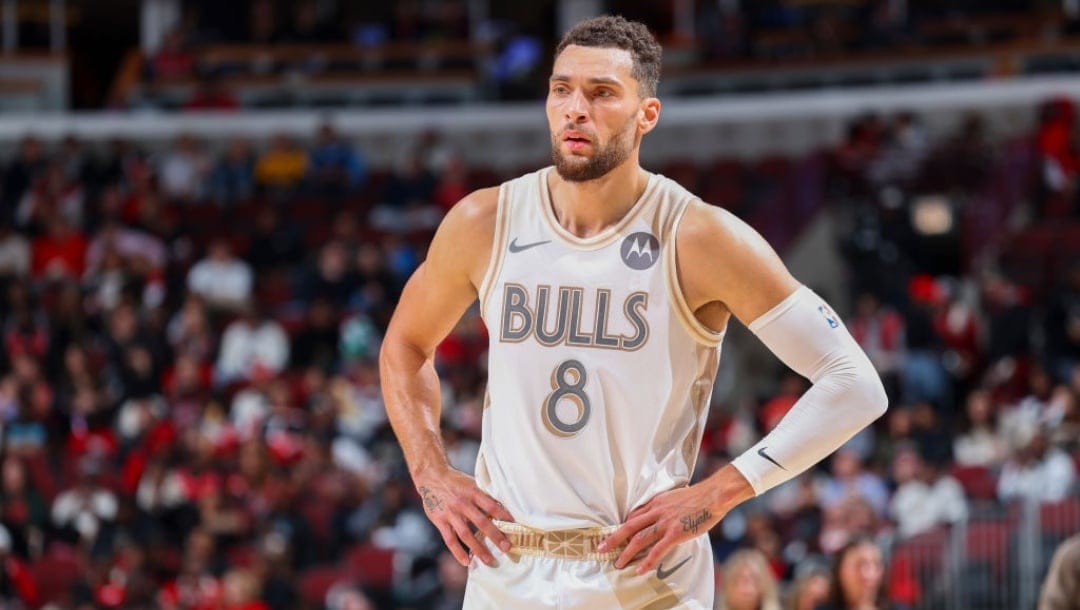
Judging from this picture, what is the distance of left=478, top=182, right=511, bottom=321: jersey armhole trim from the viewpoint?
13.6 ft

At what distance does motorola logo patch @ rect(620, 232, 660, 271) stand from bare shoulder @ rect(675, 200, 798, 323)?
0.06 meters

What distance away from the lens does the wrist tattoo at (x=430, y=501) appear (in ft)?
13.5

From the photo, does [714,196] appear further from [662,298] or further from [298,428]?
[662,298]

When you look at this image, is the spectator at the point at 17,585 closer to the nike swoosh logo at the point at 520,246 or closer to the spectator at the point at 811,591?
the spectator at the point at 811,591

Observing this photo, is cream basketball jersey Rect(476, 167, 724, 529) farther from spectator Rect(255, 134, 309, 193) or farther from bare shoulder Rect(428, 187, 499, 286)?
spectator Rect(255, 134, 309, 193)

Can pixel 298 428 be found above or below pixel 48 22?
below

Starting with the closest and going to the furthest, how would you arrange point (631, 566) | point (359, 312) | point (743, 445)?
point (631, 566)
point (743, 445)
point (359, 312)

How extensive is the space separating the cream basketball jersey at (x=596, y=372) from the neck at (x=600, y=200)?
0.13ft

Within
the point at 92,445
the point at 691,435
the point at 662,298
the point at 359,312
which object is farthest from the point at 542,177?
the point at 359,312

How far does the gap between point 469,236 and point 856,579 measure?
13.0ft

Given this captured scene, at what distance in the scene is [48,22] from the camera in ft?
76.6

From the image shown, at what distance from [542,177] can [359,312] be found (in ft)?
39.4

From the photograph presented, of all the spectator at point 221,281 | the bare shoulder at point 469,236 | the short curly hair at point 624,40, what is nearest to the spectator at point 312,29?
the spectator at point 221,281

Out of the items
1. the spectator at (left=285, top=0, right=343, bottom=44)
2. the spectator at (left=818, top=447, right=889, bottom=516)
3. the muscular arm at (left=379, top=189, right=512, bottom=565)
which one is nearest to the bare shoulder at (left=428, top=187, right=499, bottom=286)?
the muscular arm at (left=379, top=189, right=512, bottom=565)
